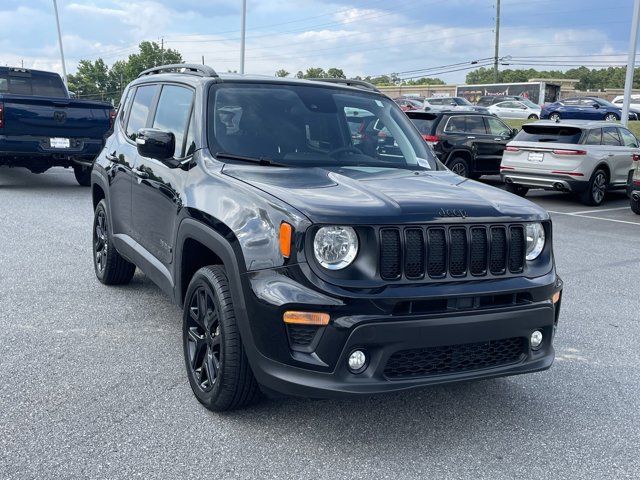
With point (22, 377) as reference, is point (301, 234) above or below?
above

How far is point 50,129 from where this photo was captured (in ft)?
39.4

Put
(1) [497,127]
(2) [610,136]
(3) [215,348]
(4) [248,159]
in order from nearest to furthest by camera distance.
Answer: (3) [215,348]
(4) [248,159]
(2) [610,136]
(1) [497,127]

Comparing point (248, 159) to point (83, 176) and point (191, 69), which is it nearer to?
point (191, 69)

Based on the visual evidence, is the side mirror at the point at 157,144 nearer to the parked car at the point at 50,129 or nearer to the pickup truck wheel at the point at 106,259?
the pickup truck wheel at the point at 106,259

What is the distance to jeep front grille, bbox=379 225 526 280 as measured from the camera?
10.8 feet

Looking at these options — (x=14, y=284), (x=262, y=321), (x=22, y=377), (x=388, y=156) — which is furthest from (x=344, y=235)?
(x=14, y=284)

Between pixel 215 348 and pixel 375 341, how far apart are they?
1032 mm

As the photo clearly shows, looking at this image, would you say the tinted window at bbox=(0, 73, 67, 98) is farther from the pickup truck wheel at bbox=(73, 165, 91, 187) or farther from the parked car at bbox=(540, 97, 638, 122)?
the parked car at bbox=(540, 97, 638, 122)

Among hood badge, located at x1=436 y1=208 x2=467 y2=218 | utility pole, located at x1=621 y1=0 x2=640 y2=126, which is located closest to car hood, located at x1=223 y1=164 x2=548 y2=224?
hood badge, located at x1=436 y1=208 x2=467 y2=218

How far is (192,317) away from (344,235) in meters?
1.24

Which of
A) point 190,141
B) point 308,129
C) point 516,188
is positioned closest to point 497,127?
point 516,188

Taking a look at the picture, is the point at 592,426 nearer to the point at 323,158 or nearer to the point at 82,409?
the point at 323,158

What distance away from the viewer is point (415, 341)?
3225 millimetres

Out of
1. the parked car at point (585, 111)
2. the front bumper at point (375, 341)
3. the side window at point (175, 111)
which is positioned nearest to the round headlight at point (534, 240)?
the front bumper at point (375, 341)
